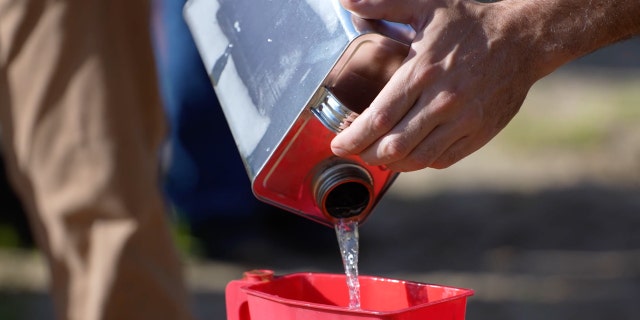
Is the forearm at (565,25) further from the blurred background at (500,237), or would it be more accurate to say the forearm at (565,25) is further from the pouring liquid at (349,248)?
the blurred background at (500,237)

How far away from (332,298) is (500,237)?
2.23 metres

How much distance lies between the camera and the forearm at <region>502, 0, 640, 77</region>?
1.17 m

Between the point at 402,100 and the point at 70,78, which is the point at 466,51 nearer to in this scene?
the point at 402,100

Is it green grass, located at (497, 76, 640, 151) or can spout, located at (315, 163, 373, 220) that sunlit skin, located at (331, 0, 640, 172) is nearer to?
can spout, located at (315, 163, 373, 220)

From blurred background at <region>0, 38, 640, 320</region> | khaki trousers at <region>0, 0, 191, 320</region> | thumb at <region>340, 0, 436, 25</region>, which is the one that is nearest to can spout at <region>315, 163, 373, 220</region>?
thumb at <region>340, 0, 436, 25</region>

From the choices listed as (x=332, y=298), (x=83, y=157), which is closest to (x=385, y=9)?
(x=332, y=298)

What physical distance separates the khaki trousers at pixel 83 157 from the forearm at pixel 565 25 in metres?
0.92

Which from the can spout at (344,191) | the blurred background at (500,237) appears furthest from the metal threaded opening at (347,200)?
the blurred background at (500,237)

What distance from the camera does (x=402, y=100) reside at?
112 cm

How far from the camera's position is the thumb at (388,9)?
112cm

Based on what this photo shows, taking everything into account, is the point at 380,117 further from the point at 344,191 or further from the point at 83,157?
the point at 83,157

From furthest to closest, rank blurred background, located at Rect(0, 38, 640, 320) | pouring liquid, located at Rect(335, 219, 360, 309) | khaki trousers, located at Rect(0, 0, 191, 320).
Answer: blurred background, located at Rect(0, 38, 640, 320)
khaki trousers, located at Rect(0, 0, 191, 320)
pouring liquid, located at Rect(335, 219, 360, 309)

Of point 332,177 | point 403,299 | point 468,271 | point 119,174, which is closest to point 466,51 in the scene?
point 332,177

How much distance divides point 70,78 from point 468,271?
1550 mm
